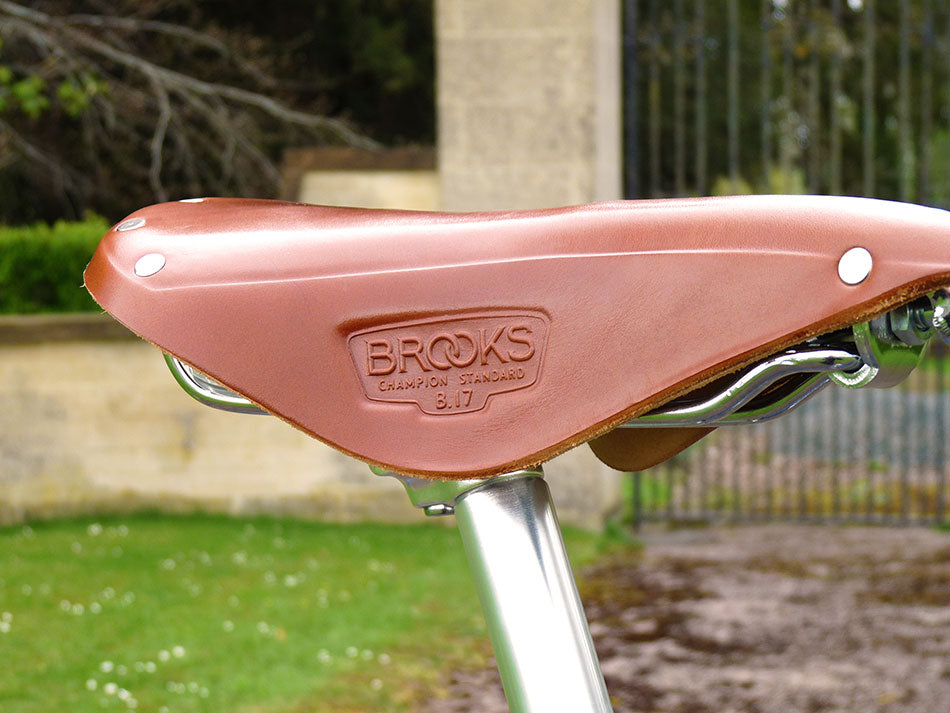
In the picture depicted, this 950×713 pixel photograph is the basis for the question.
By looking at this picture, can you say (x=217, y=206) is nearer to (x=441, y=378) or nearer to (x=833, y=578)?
(x=441, y=378)

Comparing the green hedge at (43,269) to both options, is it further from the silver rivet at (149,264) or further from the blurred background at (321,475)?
the silver rivet at (149,264)

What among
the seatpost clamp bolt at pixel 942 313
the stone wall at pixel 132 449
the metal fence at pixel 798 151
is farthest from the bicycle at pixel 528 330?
the stone wall at pixel 132 449

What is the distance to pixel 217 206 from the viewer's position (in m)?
1.15

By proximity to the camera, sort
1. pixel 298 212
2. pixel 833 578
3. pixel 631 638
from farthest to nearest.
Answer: pixel 833 578 < pixel 631 638 < pixel 298 212

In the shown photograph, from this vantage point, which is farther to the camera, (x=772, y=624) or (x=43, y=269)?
(x=43, y=269)

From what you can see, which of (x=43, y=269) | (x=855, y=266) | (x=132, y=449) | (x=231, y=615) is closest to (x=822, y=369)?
(x=855, y=266)

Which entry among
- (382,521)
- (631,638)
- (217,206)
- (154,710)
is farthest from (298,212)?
(382,521)

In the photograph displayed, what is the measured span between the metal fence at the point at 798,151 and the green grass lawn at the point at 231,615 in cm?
133

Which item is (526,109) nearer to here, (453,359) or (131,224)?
(131,224)

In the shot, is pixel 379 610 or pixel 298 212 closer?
pixel 298 212

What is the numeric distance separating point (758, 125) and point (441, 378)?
12441mm

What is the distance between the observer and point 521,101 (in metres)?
5.53

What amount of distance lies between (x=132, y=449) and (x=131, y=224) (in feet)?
16.4

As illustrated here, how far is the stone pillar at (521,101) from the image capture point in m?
5.47
